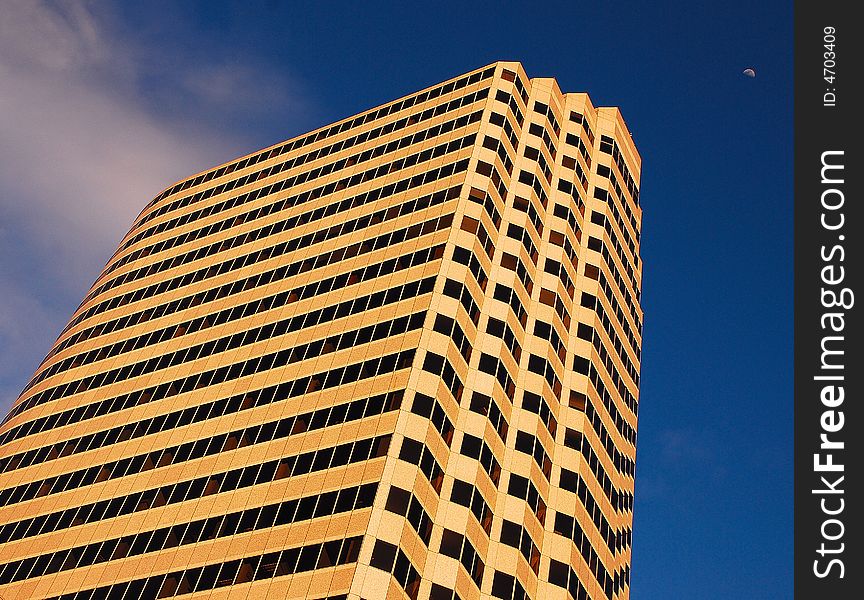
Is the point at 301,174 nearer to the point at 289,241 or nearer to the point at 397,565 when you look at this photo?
the point at 289,241

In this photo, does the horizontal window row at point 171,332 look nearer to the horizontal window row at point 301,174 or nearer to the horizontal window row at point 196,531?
the horizontal window row at point 301,174

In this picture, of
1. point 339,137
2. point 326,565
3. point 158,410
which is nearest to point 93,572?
point 158,410

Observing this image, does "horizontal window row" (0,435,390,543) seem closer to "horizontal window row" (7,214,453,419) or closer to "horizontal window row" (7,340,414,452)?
"horizontal window row" (7,340,414,452)

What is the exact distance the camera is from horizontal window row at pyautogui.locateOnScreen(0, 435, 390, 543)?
68688 millimetres

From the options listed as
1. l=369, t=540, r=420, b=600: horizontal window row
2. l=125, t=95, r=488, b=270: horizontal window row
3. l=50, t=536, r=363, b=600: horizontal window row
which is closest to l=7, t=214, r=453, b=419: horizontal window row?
l=125, t=95, r=488, b=270: horizontal window row

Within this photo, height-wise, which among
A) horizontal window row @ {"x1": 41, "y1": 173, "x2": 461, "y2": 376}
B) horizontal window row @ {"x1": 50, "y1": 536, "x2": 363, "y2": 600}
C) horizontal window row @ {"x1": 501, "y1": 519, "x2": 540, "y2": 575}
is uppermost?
horizontal window row @ {"x1": 41, "y1": 173, "x2": 461, "y2": 376}

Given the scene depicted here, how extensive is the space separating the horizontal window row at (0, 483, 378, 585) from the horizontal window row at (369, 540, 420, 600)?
334 cm

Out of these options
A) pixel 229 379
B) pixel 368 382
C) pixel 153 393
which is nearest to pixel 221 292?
pixel 153 393

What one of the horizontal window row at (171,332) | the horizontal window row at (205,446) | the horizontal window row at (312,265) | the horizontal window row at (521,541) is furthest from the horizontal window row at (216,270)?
the horizontal window row at (521,541)

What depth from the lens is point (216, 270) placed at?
337 ft

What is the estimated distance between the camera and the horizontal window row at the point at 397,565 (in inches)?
2379

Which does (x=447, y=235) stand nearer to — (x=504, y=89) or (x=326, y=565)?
(x=504, y=89)

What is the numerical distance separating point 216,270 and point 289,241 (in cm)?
899

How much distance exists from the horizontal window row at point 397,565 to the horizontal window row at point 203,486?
7.27 m
